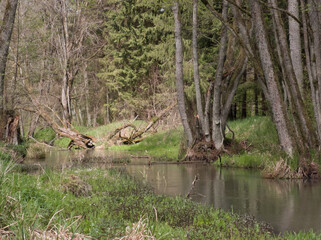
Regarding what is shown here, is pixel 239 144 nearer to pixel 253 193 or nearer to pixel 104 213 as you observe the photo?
pixel 253 193

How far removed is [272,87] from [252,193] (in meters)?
3.86

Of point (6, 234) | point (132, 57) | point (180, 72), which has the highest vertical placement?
point (132, 57)

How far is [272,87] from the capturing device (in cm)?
1184

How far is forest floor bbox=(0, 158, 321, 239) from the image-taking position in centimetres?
392

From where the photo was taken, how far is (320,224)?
6.54 metres

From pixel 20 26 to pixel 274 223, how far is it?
17964 millimetres

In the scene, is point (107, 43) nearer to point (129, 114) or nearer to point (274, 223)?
point (129, 114)

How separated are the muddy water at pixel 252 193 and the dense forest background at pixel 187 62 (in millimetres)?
1692

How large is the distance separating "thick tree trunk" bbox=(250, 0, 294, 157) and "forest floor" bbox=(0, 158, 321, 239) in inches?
201

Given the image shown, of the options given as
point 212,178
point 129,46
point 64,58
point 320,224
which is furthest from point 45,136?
point 320,224

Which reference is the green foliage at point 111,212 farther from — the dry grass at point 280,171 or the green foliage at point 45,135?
the green foliage at point 45,135

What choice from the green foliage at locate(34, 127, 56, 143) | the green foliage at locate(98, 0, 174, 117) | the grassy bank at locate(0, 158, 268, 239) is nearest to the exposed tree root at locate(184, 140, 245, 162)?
the grassy bank at locate(0, 158, 268, 239)

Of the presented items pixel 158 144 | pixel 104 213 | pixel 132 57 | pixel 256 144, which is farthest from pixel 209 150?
pixel 132 57

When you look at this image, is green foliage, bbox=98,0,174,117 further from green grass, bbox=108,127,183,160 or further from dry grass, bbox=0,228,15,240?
dry grass, bbox=0,228,15,240
